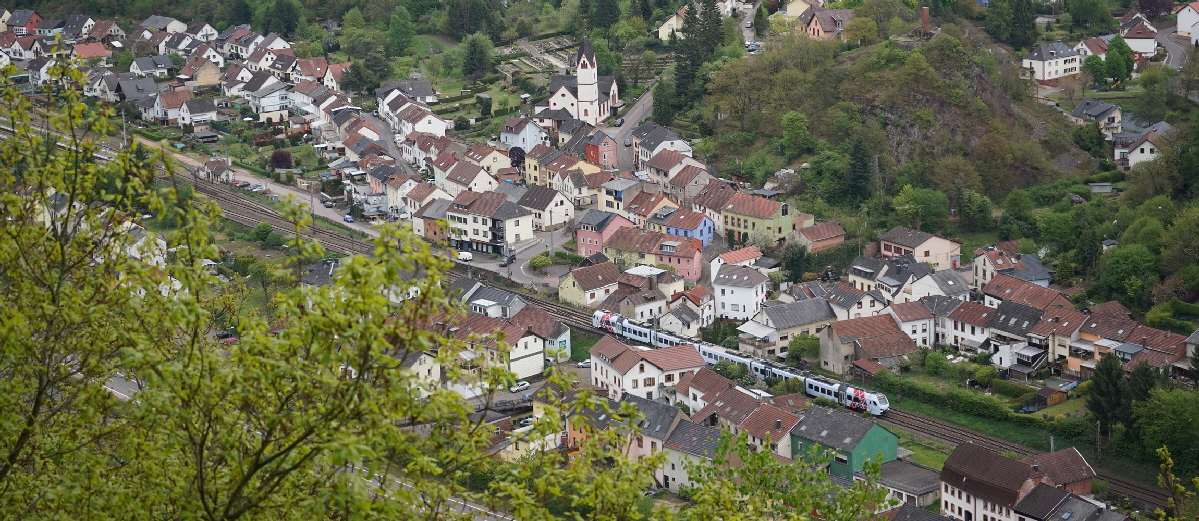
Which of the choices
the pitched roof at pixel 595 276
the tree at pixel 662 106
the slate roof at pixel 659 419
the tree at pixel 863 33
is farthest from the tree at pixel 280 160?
the slate roof at pixel 659 419

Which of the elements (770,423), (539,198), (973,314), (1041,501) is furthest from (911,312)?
(539,198)

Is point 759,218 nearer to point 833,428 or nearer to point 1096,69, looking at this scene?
point 833,428

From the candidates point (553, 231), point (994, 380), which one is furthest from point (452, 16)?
point (994, 380)

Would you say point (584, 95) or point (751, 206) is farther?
point (584, 95)

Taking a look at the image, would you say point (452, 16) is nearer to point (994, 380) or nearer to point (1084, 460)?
point (994, 380)

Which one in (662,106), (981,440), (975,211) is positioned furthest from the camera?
(662,106)

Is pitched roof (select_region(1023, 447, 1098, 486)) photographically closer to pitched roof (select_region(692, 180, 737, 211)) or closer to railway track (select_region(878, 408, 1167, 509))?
railway track (select_region(878, 408, 1167, 509))

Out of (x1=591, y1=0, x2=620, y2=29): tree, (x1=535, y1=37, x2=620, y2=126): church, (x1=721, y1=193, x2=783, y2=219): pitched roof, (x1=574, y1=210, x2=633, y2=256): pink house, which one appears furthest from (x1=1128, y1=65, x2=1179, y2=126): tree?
(x1=591, y1=0, x2=620, y2=29): tree
